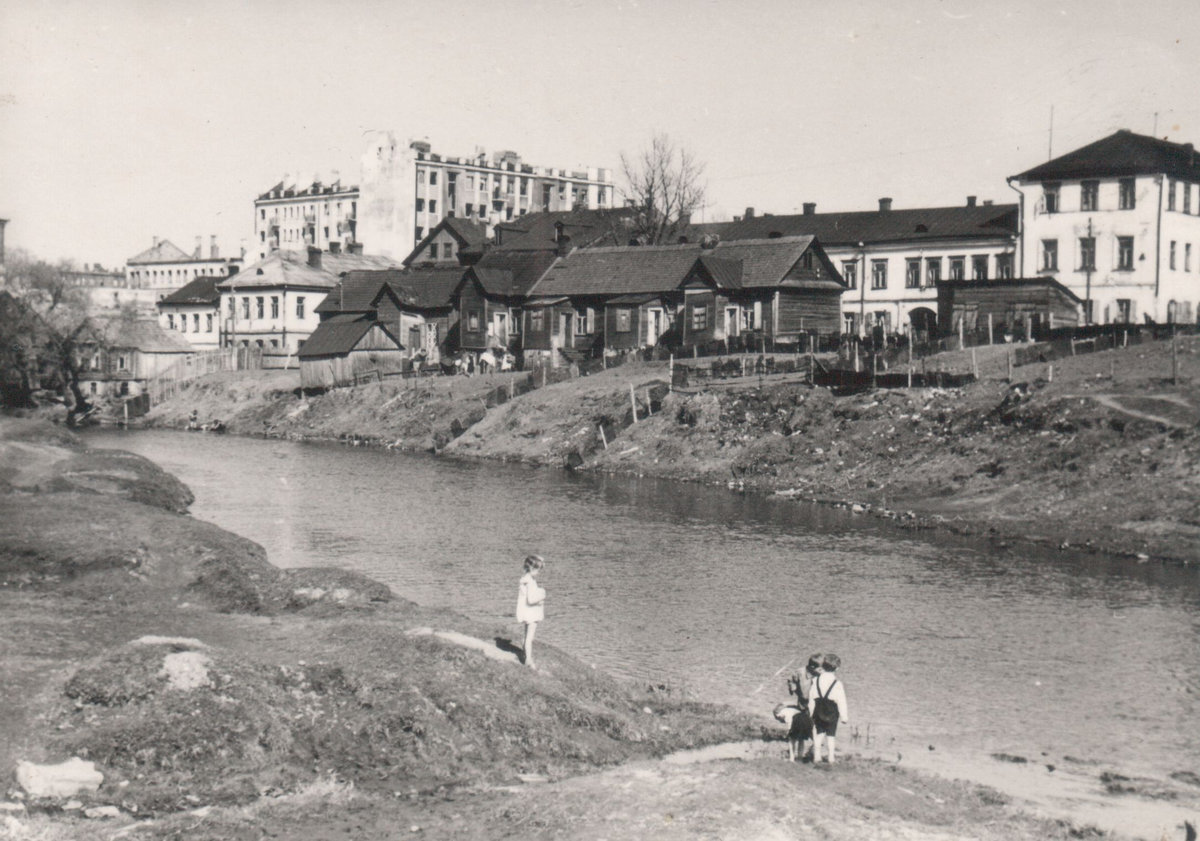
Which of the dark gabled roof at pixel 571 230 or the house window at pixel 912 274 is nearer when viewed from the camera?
the house window at pixel 912 274

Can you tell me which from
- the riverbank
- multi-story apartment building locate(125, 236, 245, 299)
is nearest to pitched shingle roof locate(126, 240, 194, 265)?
multi-story apartment building locate(125, 236, 245, 299)

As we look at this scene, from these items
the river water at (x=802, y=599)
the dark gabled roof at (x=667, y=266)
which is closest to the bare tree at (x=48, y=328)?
the dark gabled roof at (x=667, y=266)

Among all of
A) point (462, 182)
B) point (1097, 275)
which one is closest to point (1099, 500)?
point (1097, 275)

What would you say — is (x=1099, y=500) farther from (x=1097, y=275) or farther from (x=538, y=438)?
(x=1097, y=275)

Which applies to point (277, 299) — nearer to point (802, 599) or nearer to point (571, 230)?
point (571, 230)

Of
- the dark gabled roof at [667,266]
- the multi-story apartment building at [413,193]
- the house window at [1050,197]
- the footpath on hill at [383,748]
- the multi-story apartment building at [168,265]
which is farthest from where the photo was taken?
the multi-story apartment building at [168,265]

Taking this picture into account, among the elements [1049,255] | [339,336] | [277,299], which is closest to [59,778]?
[1049,255]

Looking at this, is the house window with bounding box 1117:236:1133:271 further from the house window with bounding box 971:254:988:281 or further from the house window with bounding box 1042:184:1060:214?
the house window with bounding box 971:254:988:281

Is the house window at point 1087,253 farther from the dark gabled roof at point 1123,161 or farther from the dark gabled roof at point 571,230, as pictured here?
the dark gabled roof at point 571,230

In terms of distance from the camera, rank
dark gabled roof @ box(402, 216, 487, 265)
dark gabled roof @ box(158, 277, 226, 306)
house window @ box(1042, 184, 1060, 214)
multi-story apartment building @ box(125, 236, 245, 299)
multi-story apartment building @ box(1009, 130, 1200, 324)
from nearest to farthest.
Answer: multi-story apartment building @ box(1009, 130, 1200, 324), house window @ box(1042, 184, 1060, 214), dark gabled roof @ box(402, 216, 487, 265), dark gabled roof @ box(158, 277, 226, 306), multi-story apartment building @ box(125, 236, 245, 299)
